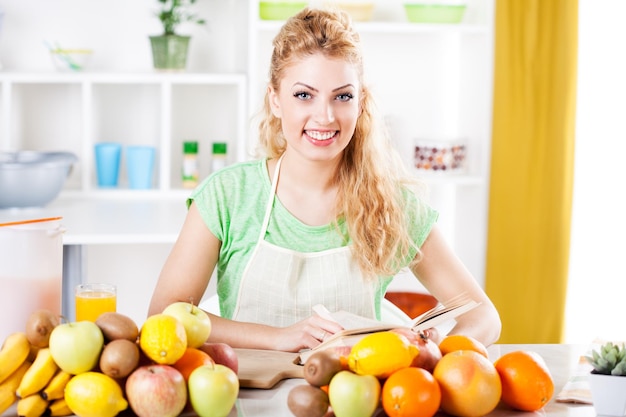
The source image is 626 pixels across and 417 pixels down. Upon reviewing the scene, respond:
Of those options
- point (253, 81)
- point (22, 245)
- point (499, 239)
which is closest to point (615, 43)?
point (499, 239)

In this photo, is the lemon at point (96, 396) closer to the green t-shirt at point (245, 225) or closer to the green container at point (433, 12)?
the green t-shirt at point (245, 225)

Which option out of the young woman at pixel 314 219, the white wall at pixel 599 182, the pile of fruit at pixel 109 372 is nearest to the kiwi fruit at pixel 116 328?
the pile of fruit at pixel 109 372

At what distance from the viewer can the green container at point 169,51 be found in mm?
3574

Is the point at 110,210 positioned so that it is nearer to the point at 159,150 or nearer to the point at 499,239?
the point at 159,150

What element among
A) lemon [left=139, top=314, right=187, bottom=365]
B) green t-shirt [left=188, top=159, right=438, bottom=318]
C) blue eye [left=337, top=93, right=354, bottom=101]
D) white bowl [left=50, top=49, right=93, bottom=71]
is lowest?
lemon [left=139, top=314, right=187, bottom=365]

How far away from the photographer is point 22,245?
1415 mm

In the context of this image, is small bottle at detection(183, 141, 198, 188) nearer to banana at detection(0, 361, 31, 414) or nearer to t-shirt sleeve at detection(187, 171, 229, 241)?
t-shirt sleeve at detection(187, 171, 229, 241)

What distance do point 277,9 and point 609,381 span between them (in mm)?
2377

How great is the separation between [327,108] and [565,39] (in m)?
1.67

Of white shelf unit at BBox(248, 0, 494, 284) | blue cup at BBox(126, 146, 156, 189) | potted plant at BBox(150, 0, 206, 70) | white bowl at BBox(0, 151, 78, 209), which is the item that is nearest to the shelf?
white shelf unit at BBox(248, 0, 494, 284)

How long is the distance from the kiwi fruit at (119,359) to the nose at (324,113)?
785mm

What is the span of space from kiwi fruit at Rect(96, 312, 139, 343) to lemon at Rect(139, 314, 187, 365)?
2 cm

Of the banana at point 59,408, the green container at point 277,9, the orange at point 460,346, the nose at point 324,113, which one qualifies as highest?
the green container at point 277,9

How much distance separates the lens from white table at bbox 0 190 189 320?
3.00 meters
